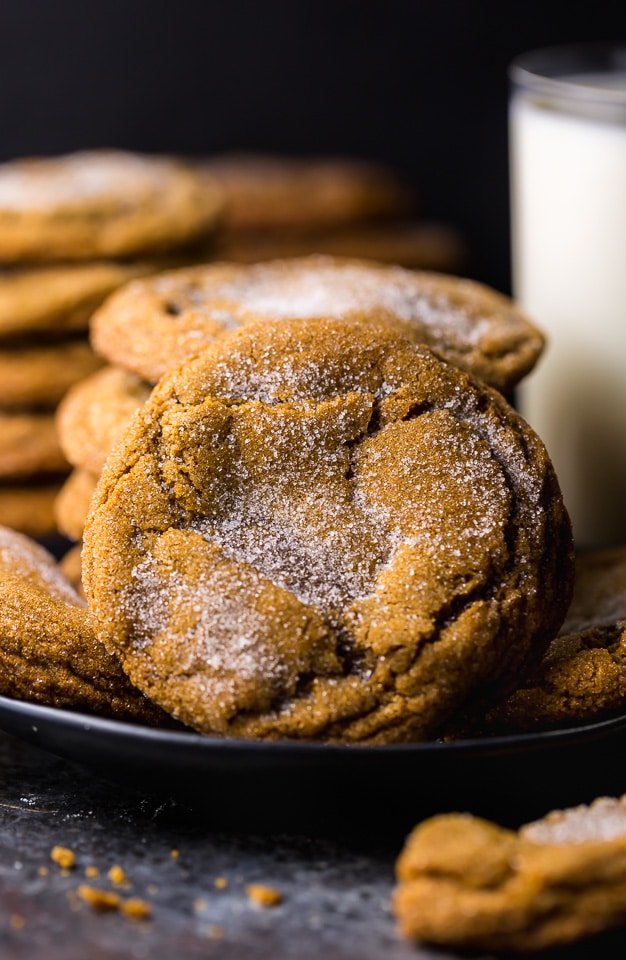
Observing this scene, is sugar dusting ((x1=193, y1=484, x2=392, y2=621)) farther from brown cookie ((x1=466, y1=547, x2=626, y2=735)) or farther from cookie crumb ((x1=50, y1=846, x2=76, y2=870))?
cookie crumb ((x1=50, y1=846, x2=76, y2=870))

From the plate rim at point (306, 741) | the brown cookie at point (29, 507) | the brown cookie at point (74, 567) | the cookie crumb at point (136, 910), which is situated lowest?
the brown cookie at point (29, 507)

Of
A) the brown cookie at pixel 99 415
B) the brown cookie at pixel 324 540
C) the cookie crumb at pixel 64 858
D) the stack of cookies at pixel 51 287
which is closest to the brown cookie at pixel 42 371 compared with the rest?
the stack of cookies at pixel 51 287

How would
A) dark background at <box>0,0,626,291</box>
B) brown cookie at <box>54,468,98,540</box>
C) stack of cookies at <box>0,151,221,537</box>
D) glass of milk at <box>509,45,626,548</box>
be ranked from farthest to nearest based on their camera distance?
dark background at <box>0,0,626,291</box>, stack of cookies at <box>0,151,221,537</box>, glass of milk at <box>509,45,626,548</box>, brown cookie at <box>54,468,98,540</box>

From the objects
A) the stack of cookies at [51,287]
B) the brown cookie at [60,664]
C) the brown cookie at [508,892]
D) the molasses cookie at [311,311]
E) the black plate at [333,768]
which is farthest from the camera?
the stack of cookies at [51,287]

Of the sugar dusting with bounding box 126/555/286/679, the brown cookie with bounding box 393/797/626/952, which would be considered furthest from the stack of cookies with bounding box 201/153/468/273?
the brown cookie with bounding box 393/797/626/952

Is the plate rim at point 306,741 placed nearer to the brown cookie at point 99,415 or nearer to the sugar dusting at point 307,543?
the sugar dusting at point 307,543
